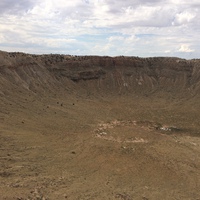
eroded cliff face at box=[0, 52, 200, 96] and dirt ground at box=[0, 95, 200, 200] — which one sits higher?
eroded cliff face at box=[0, 52, 200, 96]

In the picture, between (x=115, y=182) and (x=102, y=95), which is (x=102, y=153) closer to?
(x=115, y=182)

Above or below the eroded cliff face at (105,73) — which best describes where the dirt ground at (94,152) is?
below

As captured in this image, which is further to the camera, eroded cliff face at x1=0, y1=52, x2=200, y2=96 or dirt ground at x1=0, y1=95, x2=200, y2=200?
eroded cliff face at x1=0, y1=52, x2=200, y2=96

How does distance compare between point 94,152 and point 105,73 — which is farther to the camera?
point 105,73

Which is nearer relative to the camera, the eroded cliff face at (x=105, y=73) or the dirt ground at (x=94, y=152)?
the dirt ground at (x=94, y=152)

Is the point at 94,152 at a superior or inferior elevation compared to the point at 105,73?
inferior
